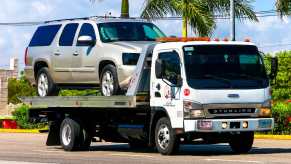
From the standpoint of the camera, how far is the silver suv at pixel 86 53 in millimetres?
20484

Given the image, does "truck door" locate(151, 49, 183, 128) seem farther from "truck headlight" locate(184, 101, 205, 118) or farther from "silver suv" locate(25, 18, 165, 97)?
"silver suv" locate(25, 18, 165, 97)

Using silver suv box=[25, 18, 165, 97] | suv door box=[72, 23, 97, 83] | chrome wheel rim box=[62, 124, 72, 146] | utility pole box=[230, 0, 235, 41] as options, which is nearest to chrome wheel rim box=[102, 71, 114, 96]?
silver suv box=[25, 18, 165, 97]

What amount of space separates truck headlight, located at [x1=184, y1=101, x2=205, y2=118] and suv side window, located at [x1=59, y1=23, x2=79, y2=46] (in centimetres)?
426

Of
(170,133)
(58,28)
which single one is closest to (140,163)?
(170,133)

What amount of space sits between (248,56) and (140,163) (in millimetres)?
3783

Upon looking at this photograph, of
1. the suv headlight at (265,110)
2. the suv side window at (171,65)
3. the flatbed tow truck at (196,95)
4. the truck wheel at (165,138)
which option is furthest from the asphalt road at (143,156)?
the suv side window at (171,65)

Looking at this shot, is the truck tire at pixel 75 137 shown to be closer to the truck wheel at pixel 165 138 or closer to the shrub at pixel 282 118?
the truck wheel at pixel 165 138

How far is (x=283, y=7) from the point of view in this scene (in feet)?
119

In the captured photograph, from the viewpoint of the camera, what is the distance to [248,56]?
64.5 feet

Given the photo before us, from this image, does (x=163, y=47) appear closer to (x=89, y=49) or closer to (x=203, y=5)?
(x=89, y=49)

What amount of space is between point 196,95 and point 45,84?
533 cm

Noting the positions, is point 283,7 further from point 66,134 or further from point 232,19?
point 66,134

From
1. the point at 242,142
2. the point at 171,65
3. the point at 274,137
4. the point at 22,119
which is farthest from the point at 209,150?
the point at 22,119

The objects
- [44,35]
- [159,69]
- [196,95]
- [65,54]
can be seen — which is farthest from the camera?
[44,35]
